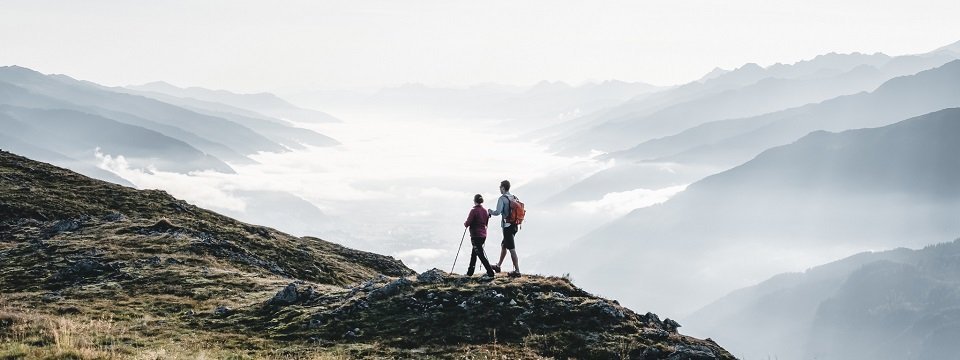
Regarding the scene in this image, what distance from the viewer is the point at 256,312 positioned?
71.7 ft

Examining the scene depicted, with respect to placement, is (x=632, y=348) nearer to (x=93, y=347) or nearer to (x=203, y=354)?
(x=203, y=354)

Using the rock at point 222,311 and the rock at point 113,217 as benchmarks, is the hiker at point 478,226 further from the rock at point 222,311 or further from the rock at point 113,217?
the rock at point 113,217

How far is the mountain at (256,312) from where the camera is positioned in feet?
57.3

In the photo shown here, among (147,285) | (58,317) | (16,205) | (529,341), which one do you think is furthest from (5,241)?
(529,341)

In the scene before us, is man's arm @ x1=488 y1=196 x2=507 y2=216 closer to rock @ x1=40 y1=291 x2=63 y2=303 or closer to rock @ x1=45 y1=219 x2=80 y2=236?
rock @ x1=40 y1=291 x2=63 y2=303

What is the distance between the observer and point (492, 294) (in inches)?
825

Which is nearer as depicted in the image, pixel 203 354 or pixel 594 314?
pixel 203 354

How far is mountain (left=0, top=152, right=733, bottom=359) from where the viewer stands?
57.3 ft

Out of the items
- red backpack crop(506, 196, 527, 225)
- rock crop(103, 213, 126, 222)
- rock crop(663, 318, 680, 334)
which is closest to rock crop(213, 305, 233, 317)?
red backpack crop(506, 196, 527, 225)

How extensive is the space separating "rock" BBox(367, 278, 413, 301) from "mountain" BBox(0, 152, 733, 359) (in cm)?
6

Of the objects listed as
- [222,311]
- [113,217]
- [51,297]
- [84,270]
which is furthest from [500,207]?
[113,217]

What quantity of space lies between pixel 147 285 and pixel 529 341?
619 inches

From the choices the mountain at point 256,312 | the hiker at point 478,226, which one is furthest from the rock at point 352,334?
the hiker at point 478,226

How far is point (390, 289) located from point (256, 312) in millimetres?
4450
